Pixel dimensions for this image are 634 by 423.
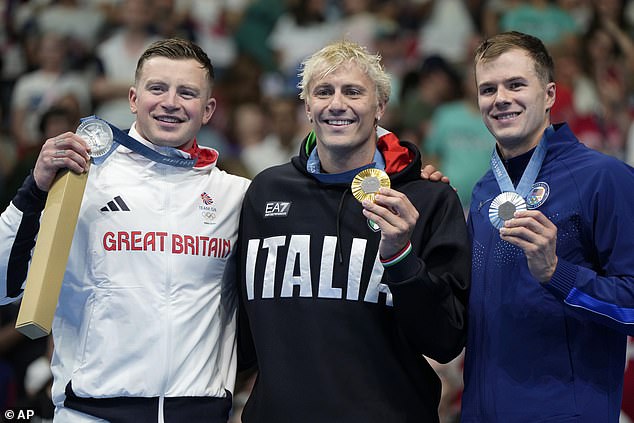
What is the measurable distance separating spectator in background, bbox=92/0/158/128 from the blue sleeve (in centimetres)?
584

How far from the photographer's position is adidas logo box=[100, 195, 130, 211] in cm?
390

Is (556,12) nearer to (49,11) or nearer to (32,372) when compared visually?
(49,11)

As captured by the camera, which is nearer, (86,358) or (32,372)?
(86,358)

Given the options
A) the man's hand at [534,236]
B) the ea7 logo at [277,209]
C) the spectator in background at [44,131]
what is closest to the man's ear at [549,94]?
the man's hand at [534,236]

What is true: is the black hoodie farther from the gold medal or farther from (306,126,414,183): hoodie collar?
the gold medal

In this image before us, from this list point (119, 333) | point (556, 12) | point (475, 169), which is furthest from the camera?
point (556, 12)

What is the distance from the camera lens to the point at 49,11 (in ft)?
30.8

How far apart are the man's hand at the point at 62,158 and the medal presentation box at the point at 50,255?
31 millimetres

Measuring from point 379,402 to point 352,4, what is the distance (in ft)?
21.1

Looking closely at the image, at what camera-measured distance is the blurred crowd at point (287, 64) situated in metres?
8.59

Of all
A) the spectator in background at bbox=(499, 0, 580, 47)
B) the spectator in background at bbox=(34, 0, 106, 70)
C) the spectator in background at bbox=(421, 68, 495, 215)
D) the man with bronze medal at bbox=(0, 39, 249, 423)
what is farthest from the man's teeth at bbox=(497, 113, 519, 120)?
the spectator in background at bbox=(34, 0, 106, 70)

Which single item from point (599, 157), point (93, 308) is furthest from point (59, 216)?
point (599, 157)

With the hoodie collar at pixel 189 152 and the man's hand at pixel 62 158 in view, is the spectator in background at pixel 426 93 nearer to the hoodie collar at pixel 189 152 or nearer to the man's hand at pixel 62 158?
the hoodie collar at pixel 189 152

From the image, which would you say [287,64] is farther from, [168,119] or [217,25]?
[168,119]
